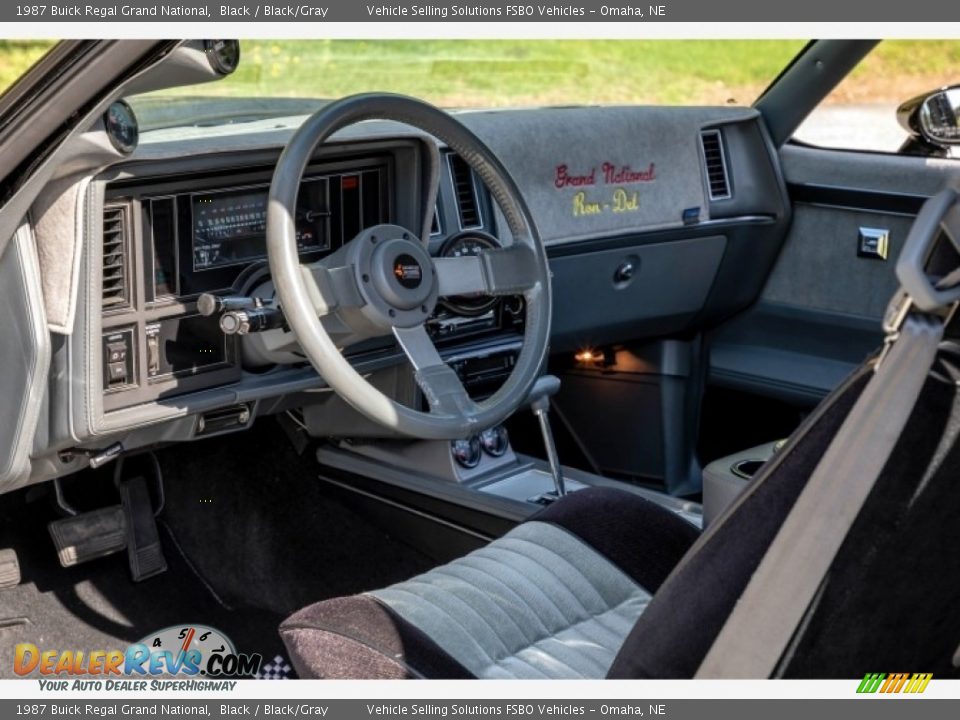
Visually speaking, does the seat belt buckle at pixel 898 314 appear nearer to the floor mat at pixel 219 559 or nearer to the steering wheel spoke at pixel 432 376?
the steering wheel spoke at pixel 432 376

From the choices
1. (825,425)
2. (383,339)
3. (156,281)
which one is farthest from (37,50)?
(825,425)

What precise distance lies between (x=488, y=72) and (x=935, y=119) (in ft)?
3.79

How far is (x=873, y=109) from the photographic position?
150 inches

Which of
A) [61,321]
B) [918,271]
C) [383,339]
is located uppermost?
[918,271]

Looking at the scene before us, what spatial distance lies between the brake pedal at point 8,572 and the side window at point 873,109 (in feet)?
7.88

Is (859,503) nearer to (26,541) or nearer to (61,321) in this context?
(61,321)

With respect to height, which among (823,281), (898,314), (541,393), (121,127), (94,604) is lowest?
Answer: (94,604)

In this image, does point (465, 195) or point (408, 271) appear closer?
point (408, 271)

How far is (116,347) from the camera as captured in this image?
2.40m

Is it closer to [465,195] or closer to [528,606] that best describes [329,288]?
[528,606]

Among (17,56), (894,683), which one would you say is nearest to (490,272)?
(17,56)

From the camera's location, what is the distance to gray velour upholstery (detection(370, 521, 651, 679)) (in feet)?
6.22

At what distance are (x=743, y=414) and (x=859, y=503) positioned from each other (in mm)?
2720

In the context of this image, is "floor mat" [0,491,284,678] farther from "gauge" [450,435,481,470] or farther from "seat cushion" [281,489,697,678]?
"seat cushion" [281,489,697,678]
